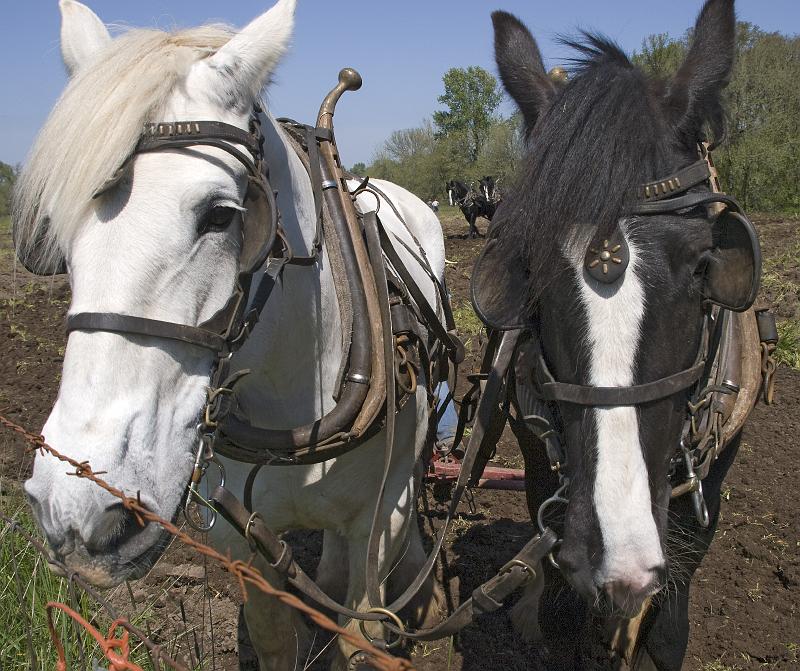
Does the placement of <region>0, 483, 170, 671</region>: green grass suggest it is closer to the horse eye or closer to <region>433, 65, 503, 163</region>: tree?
the horse eye

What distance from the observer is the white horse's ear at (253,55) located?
1377 millimetres

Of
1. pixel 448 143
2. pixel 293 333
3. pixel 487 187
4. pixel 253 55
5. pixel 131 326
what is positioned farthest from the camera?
pixel 448 143

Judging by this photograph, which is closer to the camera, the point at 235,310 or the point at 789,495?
the point at 235,310

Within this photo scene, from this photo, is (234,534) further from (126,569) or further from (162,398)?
(162,398)

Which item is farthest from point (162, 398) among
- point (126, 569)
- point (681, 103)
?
point (681, 103)

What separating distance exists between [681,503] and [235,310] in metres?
1.45

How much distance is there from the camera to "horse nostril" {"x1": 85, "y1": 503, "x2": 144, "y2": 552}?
45.0 inches

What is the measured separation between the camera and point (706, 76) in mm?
1578

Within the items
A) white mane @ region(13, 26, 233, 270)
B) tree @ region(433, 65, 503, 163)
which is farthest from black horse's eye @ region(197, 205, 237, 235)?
tree @ region(433, 65, 503, 163)

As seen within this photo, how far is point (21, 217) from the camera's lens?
1380 mm

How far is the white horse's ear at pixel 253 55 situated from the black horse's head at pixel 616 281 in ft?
2.14

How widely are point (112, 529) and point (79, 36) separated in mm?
→ 1160

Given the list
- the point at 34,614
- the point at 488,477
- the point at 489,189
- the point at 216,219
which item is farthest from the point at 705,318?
the point at 489,189

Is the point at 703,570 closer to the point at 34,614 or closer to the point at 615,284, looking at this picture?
the point at 615,284
